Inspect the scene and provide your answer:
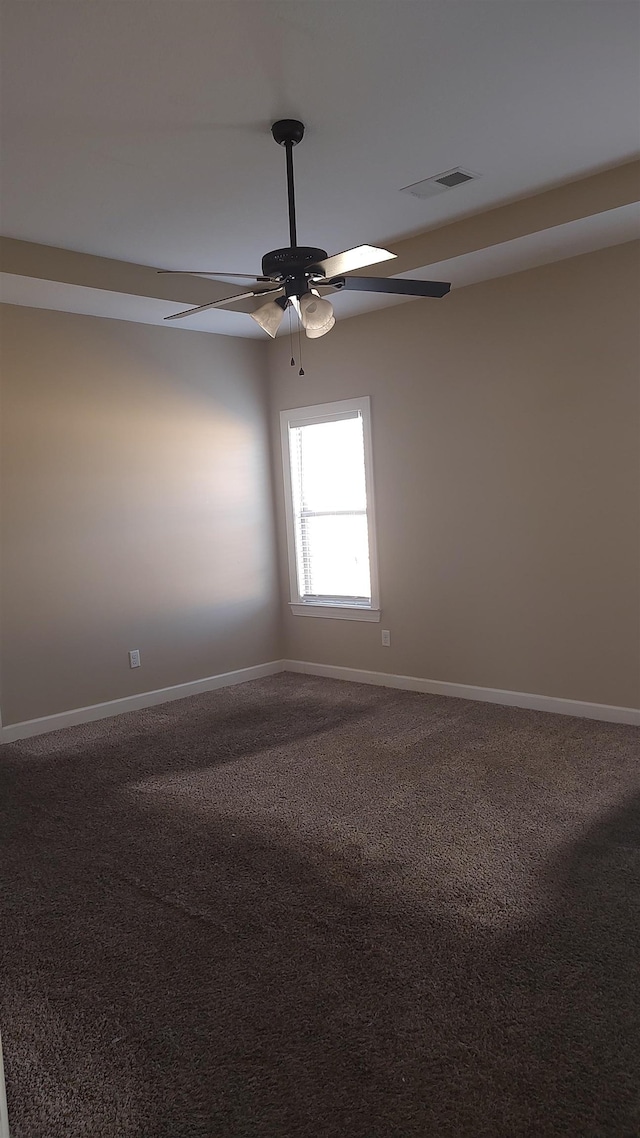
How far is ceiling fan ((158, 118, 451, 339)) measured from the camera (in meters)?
3.00

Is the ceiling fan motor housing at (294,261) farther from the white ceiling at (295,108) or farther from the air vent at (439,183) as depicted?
the air vent at (439,183)

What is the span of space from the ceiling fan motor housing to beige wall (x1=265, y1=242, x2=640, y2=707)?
2.18 metres

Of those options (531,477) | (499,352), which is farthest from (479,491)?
(499,352)

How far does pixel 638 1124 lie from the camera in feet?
5.65

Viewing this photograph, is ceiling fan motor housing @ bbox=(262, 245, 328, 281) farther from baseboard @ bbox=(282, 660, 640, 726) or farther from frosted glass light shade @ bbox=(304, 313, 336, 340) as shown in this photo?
baseboard @ bbox=(282, 660, 640, 726)

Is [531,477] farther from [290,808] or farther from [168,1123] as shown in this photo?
[168,1123]

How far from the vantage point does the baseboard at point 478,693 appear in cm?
465

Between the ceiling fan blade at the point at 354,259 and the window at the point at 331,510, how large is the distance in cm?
273

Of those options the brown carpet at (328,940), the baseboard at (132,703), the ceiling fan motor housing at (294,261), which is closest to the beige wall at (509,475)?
the brown carpet at (328,940)

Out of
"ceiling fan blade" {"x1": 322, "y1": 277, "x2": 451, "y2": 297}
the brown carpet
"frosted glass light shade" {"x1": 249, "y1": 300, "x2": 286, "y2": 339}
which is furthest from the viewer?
"frosted glass light shade" {"x1": 249, "y1": 300, "x2": 286, "y2": 339}

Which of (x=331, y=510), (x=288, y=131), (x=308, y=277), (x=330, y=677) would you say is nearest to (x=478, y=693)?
(x=330, y=677)

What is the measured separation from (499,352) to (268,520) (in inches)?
94.5

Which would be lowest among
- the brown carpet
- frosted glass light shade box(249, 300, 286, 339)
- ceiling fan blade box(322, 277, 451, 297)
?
the brown carpet

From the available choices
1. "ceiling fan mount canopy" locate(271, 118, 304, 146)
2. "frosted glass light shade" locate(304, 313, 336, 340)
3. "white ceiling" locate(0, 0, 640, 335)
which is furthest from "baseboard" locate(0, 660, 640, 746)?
"ceiling fan mount canopy" locate(271, 118, 304, 146)
